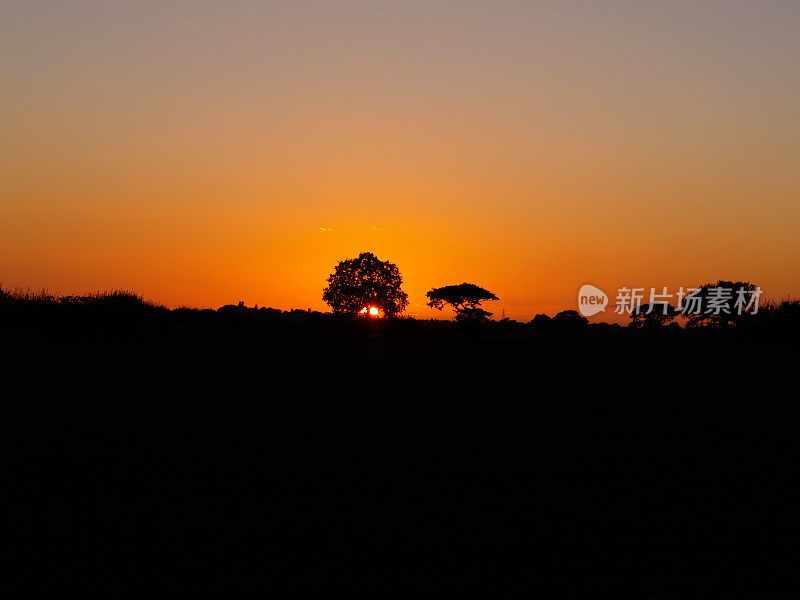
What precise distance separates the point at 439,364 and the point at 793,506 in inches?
597

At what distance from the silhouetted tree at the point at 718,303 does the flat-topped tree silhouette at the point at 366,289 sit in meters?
28.7

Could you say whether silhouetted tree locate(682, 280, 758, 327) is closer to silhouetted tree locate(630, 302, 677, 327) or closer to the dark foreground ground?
silhouetted tree locate(630, 302, 677, 327)

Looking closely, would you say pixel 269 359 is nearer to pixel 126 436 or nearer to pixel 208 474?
pixel 126 436

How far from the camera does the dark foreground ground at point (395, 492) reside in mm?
3969

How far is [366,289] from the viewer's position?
222 ft

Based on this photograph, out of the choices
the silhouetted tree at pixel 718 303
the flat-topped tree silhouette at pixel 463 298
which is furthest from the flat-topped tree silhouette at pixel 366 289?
the silhouetted tree at pixel 718 303

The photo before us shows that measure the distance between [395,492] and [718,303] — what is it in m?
73.2

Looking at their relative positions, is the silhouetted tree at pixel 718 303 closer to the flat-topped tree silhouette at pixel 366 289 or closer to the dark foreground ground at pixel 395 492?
the flat-topped tree silhouette at pixel 366 289

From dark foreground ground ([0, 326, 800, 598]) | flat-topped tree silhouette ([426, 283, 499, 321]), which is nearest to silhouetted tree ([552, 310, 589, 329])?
flat-topped tree silhouette ([426, 283, 499, 321])

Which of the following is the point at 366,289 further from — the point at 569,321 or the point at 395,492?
the point at 395,492

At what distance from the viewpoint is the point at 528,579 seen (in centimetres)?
391

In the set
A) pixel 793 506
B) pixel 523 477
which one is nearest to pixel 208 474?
pixel 523 477

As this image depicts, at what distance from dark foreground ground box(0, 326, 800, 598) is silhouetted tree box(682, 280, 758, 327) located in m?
61.2

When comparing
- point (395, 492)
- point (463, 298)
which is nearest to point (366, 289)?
point (463, 298)
